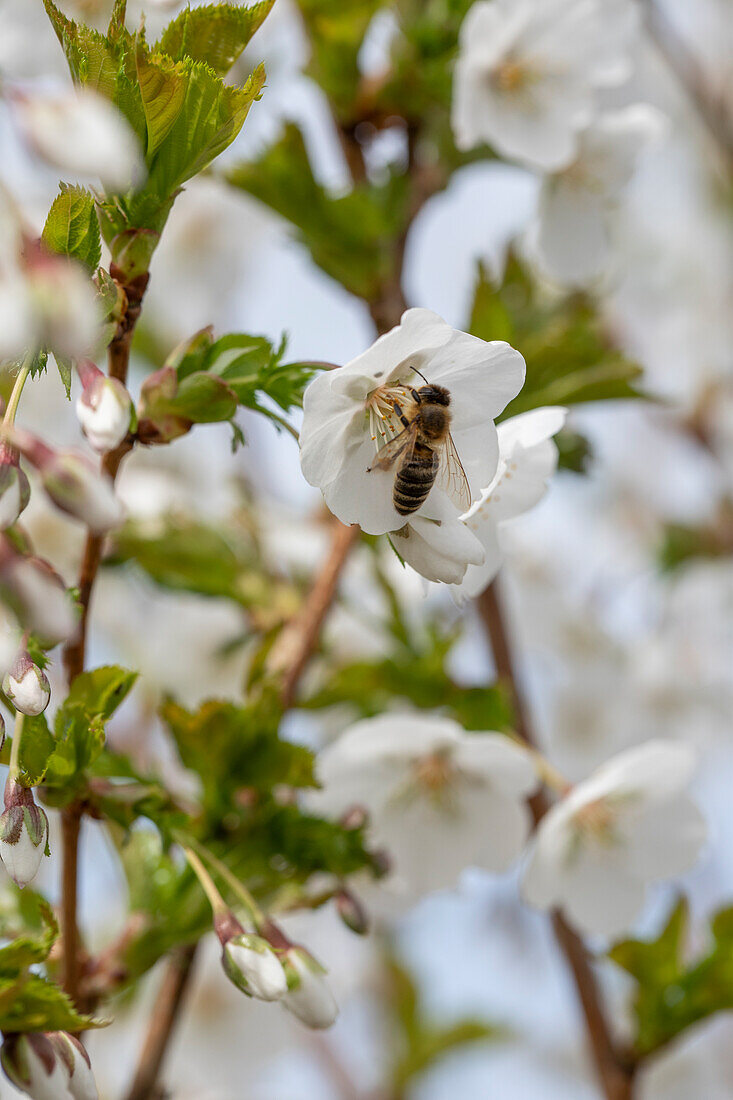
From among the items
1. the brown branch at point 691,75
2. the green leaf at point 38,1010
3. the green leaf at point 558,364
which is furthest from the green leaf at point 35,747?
the brown branch at point 691,75

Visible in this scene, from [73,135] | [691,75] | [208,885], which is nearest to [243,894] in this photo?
[208,885]

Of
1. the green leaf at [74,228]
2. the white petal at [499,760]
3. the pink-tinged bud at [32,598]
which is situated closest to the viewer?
the pink-tinged bud at [32,598]

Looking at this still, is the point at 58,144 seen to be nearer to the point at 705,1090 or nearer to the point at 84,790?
the point at 84,790

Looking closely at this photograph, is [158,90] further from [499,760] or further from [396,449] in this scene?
[499,760]

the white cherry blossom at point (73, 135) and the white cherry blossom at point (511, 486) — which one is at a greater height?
the white cherry blossom at point (73, 135)

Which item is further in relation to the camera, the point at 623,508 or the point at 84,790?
the point at 623,508

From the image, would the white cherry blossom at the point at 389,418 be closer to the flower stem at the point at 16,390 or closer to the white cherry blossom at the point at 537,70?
the flower stem at the point at 16,390

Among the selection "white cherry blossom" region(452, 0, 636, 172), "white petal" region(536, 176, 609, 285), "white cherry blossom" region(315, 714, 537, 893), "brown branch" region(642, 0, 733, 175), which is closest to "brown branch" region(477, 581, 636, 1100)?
"white cherry blossom" region(315, 714, 537, 893)

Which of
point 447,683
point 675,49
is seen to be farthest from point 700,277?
point 447,683
